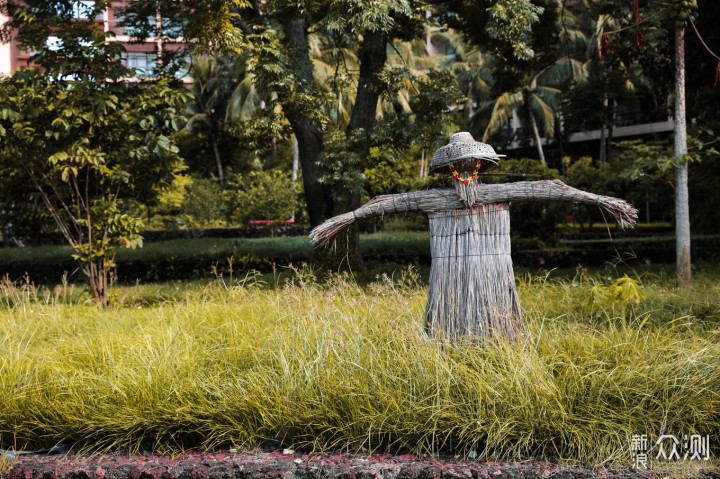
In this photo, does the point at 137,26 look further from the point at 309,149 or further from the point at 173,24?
the point at 309,149

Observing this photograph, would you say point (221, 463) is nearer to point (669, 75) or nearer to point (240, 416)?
point (240, 416)

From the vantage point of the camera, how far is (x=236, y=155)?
97.1 feet

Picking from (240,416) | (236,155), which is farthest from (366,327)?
(236,155)

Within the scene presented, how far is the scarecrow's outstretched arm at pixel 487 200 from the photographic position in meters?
3.92

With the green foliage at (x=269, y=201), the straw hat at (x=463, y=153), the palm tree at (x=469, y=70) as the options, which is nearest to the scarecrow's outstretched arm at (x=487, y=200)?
the straw hat at (x=463, y=153)

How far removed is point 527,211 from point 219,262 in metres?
6.40

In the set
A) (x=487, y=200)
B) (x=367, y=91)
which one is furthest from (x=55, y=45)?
(x=487, y=200)

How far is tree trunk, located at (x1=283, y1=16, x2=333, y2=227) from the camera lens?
9414 millimetres

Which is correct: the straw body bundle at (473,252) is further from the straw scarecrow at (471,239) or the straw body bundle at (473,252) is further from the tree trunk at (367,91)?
the tree trunk at (367,91)

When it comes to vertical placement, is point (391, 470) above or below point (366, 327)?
below

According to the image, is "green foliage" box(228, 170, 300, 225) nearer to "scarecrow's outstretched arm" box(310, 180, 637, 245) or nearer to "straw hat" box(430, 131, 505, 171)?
"scarecrow's outstretched arm" box(310, 180, 637, 245)

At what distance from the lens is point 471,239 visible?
4113 millimetres

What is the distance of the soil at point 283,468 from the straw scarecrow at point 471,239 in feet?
3.42

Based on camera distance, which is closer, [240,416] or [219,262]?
[240,416]
